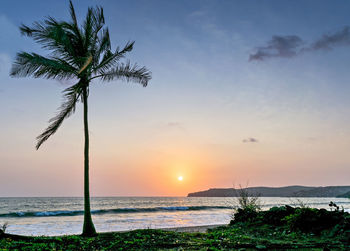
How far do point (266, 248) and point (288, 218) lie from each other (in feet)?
13.7

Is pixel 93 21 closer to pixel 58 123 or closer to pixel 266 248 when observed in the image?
pixel 58 123

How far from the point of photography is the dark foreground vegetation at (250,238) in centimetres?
637

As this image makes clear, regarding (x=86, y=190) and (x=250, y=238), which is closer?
(x=250, y=238)

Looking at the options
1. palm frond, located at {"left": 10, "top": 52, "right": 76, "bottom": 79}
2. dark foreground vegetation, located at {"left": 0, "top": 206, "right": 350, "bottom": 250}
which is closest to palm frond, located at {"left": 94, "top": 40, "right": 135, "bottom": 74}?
palm frond, located at {"left": 10, "top": 52, "right": 76, "bottom": 79}

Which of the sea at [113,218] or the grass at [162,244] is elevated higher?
the grass at [162,244]

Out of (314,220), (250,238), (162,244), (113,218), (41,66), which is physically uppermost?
(41,66)

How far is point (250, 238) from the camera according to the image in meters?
7.89

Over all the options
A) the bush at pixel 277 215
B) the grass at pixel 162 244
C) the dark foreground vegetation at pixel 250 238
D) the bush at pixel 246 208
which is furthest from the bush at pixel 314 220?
the bush at pixel 246 208

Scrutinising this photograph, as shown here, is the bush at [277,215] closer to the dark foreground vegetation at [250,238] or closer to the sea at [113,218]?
the dark foreground vegetation at [250,238]

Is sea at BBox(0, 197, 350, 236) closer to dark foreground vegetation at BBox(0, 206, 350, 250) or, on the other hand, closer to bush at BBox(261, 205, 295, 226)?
bush at BBox(261, 205, 295, 226)

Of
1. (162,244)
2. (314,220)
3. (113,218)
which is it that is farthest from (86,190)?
(113,218)

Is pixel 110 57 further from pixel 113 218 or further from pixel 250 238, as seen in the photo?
pixel 113 218

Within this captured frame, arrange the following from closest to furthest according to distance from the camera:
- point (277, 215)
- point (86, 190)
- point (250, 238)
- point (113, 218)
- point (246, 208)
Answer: point (250, 238) → point (86, 190) → point (277, 215) → point (246, 208) → point (113, 218)

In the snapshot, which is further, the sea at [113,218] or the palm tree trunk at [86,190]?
the sea at [113,218]
